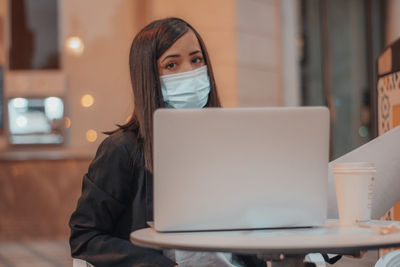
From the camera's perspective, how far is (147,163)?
1.45 meters

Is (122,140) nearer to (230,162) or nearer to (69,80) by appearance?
(230,162)

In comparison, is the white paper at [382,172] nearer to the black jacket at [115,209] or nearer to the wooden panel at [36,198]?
the black jacket at [115,209]

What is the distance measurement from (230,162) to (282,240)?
17cm

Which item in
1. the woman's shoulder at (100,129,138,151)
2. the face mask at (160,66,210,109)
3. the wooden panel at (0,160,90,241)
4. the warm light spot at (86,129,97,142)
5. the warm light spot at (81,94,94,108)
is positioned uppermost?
the face mask at (160,66,210,109)

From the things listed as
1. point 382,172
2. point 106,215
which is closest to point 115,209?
point 106,215

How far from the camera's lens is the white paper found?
1.55 metres

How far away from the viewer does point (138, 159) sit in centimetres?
146

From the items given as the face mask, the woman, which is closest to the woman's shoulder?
the woman

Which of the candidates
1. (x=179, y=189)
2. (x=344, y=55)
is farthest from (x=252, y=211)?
(x=344, y=55)

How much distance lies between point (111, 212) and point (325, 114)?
598 millimetres

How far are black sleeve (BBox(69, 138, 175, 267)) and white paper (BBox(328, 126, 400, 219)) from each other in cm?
52

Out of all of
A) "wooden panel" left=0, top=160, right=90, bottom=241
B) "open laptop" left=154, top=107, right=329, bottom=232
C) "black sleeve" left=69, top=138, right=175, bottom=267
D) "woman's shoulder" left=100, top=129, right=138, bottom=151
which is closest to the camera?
"open laptop" left=154, top=107, right=329, bottom=232

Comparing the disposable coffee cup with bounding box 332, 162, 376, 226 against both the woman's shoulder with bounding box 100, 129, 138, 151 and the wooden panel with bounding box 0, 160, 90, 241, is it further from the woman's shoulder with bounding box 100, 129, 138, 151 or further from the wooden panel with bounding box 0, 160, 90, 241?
the wooden panel with bounding box 0, 160, 90, 241

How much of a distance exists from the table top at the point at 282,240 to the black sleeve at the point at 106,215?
0.19 meters
